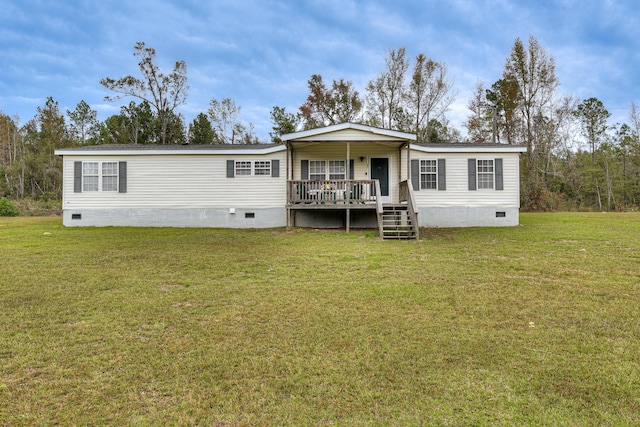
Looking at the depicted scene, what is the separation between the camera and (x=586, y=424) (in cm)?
215

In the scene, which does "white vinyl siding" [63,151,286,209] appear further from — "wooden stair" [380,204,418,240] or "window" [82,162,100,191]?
"wooden stair" [380,204,418,240]

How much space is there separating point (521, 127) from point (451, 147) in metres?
17.7

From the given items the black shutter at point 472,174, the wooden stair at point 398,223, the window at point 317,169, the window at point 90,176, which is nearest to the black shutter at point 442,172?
the black shutter at point 472,174

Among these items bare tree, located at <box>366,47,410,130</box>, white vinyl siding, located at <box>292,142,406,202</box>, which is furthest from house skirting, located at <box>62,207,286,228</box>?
bare tree, located at <box>366,47,410,130</box>

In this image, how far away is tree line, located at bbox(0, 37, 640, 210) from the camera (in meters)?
26.2

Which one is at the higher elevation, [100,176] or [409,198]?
[100,176]

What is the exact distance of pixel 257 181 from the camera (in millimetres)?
13742

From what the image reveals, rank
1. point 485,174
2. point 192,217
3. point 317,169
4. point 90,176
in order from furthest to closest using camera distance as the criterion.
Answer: point 317,169 < point 192,217 < point 90,176 < point 485,174

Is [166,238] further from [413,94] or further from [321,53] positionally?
[413,94]

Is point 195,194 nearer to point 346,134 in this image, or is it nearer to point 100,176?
point 100,176

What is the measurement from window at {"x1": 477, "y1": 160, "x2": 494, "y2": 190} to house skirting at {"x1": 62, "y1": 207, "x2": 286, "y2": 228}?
7805 mm

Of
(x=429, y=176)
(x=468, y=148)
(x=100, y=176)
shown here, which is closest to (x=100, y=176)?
(x=100, y=176)

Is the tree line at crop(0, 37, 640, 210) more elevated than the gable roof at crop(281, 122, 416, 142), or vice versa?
the tree line at crop(0, 37, 640, 210)

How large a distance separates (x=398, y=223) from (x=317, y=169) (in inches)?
166
